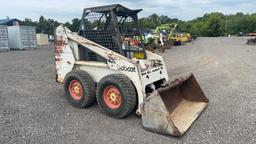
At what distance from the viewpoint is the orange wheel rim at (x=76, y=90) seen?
17.7ft

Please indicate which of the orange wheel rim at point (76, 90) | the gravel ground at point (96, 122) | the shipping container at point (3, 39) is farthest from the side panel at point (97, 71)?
the shipping container at point (3, 39)

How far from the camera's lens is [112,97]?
189 inches

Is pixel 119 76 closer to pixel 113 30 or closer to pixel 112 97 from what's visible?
pixel 112 97

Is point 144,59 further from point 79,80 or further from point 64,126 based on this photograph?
point 64,126

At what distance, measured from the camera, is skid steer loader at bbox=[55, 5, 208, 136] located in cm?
443

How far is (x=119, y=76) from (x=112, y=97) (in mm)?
461

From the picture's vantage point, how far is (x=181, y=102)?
5.31 m

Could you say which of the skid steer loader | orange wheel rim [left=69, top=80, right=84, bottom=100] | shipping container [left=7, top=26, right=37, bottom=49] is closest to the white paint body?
the skid steer loader

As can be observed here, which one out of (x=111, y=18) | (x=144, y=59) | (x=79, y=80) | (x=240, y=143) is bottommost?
(x=240, y=143)

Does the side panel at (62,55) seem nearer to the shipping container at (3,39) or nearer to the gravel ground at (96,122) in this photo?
the gravel ground at (96,122)

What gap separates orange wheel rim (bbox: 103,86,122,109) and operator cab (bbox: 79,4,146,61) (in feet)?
2.39

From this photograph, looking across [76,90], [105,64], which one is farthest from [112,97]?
[76,90]

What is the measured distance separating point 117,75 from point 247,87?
441 centimetres

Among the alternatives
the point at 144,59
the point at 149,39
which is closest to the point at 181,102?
the point at 144,59
